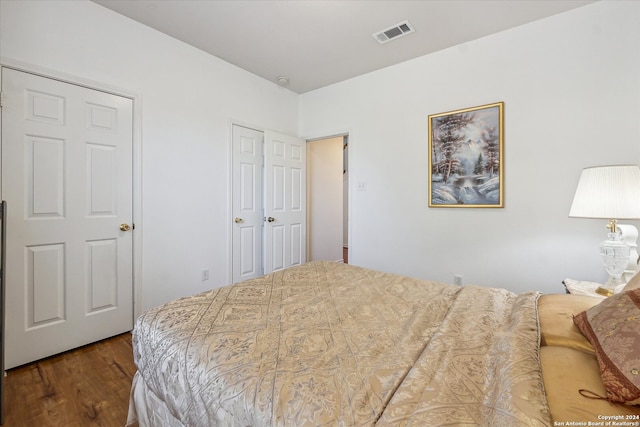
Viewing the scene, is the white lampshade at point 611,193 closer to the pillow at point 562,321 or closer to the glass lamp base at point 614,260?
the glass lamp base at point 614,260

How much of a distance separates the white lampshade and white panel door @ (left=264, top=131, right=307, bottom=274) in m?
2.92

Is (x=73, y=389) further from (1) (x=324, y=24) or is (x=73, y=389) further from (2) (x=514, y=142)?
(2) (x=514, y=142)

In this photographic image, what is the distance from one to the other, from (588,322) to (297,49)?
3.11 metres

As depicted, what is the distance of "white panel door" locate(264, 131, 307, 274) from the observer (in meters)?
3.62

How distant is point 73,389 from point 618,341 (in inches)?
104

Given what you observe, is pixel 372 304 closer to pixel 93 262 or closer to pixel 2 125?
pixel 93 262

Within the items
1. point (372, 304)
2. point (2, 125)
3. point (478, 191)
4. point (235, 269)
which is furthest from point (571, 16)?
point (2, 125)

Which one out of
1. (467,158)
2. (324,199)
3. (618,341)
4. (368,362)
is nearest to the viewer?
(618,341)

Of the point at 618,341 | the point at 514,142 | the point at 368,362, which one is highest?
the point at 514,142

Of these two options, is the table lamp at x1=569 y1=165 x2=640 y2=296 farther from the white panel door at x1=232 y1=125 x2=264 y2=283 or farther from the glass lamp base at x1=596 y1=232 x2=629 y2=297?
the white panel door at x1=232 y1=125 x2=264 y2=283

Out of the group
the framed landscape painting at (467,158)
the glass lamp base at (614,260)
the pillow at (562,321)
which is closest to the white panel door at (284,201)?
the framed landscape painting at (467,158)

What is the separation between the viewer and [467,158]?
2842 mm

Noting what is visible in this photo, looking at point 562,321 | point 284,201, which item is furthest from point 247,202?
point 562,321

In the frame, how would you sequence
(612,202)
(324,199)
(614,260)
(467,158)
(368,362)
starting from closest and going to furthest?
(368,362) < (612,202) < (614,260) < (467,158) < (324,199)
